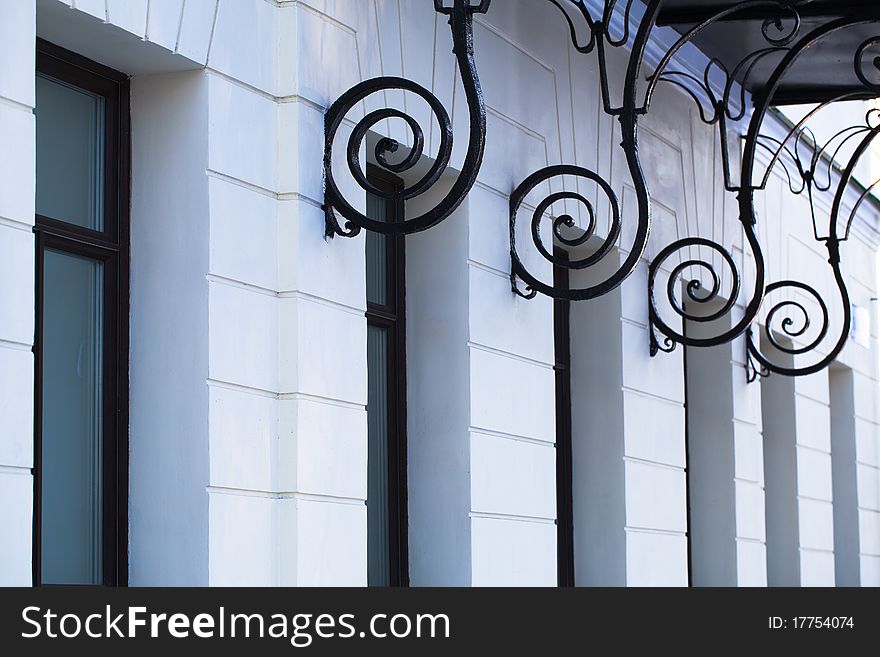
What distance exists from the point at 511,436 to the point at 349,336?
1.16 metres

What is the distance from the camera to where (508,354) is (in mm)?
5578

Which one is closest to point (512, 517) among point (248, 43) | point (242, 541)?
point (242, 541)

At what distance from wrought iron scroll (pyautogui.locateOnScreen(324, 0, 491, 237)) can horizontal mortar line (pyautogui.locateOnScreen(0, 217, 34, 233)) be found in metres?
1.09

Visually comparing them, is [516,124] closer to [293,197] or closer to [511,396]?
[511,396]

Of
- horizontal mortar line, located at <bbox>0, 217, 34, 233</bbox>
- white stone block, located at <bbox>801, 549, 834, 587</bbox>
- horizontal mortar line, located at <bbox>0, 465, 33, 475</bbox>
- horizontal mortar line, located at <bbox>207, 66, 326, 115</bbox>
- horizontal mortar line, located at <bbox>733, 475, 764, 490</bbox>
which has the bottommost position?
white stone block, located at <bbox>801, 549, 834, 587</bbox>

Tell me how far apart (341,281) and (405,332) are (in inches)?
34.8

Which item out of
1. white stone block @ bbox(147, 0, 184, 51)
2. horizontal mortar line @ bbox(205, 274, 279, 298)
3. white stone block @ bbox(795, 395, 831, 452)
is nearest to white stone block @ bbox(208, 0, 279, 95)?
white stone block @ bbox(147, 0, 184, 51)

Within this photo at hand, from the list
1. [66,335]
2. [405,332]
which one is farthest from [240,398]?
[405,332]

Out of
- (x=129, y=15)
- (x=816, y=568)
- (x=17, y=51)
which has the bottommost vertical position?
(x=816, y=568)

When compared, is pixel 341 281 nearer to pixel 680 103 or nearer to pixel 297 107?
pixel 297 107

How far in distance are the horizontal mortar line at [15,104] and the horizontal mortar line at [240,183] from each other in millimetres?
677

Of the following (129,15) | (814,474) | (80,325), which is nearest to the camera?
(129,15)

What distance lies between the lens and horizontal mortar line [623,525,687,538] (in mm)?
6533

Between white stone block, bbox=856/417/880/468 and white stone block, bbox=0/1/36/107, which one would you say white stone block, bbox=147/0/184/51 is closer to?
white stone block, bbox=0/1/36/107
